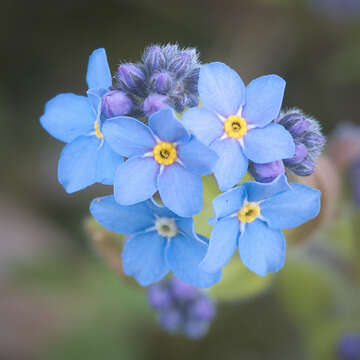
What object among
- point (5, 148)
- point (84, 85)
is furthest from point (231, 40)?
point (5, 148)

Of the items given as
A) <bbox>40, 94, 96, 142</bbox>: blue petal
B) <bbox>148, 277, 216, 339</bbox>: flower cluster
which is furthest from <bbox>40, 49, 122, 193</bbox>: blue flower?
<bbox>148, 277, 216, 339</bbox>: flower cluster

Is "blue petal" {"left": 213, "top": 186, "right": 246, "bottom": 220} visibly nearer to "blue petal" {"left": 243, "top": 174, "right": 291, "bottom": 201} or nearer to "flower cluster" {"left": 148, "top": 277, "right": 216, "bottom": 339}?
"blue petal" {"left": 243, "top": 174, "right": 291, "bottom": 201}

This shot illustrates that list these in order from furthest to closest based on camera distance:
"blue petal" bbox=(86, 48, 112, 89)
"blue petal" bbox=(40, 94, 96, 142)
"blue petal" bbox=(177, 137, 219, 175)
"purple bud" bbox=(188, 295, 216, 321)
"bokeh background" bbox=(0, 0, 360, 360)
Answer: "bokeh background" bbox=(0, 0, 360, 360), "purple bud" bbox=(188, 295, 216, 321), "blue petal" bbox=(40, 94, 96, 142), "blue petal" bbox=(86, 48, 112, 89), "blue petal" bbox=(177, 137, 219, 175)

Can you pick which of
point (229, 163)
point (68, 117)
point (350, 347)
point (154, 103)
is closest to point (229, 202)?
point (229, 163)

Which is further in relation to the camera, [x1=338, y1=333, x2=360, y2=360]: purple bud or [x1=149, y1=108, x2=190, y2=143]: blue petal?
[x1=338, y1=333, x2=360, y2=360]: purple bud

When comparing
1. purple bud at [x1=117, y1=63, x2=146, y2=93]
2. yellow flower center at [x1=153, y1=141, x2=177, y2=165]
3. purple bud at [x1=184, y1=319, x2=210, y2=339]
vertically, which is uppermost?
purple bud at [x1=117, y1=63, x2=146, y2=93]

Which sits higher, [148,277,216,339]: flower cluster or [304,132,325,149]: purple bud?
[304,132,325,149]: purple bud

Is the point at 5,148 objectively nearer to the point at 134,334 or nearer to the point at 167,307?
the point at 134,334
